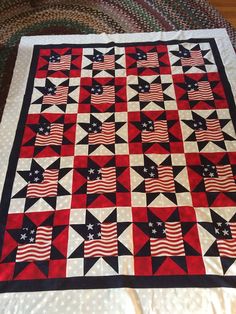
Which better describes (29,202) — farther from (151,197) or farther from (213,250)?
(213,250)

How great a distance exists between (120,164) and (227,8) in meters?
1.36

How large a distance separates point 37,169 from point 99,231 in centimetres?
36

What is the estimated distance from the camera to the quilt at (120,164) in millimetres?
1306

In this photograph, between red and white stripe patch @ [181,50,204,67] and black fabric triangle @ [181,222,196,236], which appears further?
red and white stripe patch @ [181,50,204,67]

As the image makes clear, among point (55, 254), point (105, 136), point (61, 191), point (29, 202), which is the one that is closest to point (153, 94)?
point (105, 136)

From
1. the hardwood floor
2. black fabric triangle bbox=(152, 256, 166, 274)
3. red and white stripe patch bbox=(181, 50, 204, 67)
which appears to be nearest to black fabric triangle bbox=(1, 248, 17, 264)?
black fabric triangle bbox=(152, 256, 166, 274)

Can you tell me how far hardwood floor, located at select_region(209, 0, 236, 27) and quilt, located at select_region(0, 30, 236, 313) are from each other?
0.26m

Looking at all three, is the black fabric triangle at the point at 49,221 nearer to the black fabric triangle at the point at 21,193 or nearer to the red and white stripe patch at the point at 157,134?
the black fabric triangle at the point at 21,193

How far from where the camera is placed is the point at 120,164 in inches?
61.4

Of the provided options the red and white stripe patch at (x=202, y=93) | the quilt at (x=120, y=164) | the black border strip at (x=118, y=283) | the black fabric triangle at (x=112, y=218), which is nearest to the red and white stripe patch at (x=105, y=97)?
the quilt at (x=120, y=164)

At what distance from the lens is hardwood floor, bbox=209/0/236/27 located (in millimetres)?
2289

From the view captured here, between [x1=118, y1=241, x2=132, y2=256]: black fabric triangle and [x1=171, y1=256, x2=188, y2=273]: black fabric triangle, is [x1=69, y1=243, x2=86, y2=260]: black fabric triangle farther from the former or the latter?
[x1=171, y1=256, x2=188, y2=273]: black fabric triangle

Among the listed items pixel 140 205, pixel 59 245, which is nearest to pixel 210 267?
pixel 140 205

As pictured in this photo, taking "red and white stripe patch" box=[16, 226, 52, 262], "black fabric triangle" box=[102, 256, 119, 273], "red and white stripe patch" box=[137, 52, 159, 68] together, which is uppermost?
"red and white stripe patch" box=[137, 52, 159, 68]
